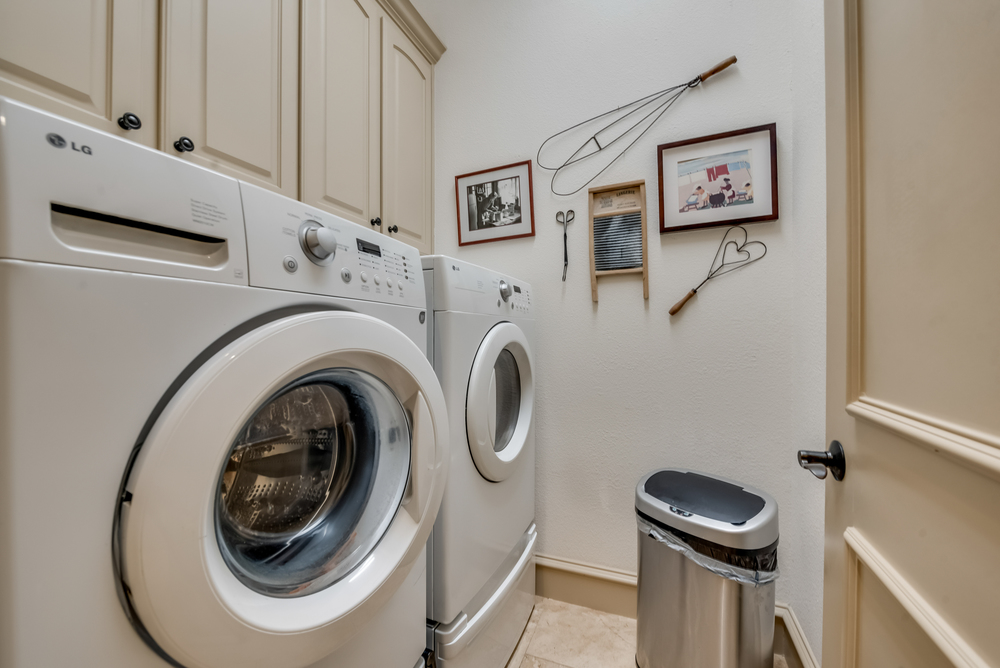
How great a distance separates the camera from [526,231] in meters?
1.52

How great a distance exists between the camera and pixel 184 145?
0.82 m

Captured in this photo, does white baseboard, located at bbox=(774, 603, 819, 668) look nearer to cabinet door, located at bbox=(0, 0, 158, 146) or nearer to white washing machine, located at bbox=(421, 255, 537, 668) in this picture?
white washing machine, located at bbox=(421, 255, 537, 668)

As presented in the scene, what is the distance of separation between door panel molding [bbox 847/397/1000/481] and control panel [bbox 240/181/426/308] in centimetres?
70

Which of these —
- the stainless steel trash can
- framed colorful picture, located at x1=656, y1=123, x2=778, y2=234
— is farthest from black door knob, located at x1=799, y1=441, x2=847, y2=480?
framed colorful picture, located at x1=656, y1=123, x2=778, y2=234

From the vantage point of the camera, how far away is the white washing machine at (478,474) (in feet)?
2.78

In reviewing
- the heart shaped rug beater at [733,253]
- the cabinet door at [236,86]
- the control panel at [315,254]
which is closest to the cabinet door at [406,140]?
the cabinet door at [236,86]

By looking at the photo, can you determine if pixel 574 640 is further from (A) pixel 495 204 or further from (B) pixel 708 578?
(A) pixel 495 204

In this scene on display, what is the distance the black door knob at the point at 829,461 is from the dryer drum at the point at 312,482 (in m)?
0.64

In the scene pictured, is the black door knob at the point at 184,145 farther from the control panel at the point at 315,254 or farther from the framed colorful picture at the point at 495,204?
the framed colorful picture at the point at 495,204

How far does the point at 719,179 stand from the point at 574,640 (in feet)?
5.19

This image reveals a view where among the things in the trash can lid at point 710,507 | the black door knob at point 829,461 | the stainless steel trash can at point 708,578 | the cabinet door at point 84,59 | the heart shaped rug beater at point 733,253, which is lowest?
the stainless steel trash can at point 708,578

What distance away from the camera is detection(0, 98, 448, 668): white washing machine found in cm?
31

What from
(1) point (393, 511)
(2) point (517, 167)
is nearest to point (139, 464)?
(1) point (393, 511)

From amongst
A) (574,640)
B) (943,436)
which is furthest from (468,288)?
A: (574,640)
